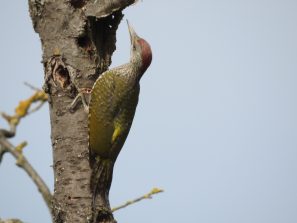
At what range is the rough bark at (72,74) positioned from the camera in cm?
365

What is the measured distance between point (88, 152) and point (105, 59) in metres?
0.94

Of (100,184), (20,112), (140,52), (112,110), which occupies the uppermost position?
(20,112)

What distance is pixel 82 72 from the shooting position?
402 centimetres

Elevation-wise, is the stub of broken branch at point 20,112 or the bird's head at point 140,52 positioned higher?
the stub of broken branch at point 20,112

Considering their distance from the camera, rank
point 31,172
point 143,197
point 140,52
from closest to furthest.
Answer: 1. point 31,172
2. point 143,197
3. point 140,52

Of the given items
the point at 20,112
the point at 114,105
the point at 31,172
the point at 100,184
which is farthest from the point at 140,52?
the point at 31,172

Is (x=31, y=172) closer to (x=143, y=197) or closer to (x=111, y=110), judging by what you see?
(x=143, y=197)

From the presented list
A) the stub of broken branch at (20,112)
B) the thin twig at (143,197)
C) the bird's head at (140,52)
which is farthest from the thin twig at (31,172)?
the bird's head at (140,52)

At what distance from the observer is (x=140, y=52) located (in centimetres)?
513

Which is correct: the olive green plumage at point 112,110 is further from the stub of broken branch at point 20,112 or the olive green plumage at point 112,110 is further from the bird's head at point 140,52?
the stub of broken branch at point 20,112

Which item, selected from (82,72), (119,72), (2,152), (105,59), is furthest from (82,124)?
(2,152)

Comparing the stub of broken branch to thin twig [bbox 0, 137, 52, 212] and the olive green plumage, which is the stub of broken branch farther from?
the olive green plumage

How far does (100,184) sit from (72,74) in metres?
0.90

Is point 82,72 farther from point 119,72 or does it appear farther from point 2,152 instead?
point 2,152
